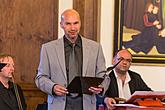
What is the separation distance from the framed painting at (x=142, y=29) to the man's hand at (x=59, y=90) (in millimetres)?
1838

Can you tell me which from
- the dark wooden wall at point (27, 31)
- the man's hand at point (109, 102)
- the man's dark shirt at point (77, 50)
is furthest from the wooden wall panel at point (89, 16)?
the man's dark shirt at point (77, 50)

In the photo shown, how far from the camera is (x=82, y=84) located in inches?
121

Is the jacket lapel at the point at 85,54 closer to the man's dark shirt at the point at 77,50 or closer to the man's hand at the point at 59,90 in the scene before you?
the man's dark shirt at the point at 77,50

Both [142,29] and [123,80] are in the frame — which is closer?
[123,80]

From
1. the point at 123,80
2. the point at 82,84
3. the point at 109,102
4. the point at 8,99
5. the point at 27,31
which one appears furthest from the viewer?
the point at 27,31

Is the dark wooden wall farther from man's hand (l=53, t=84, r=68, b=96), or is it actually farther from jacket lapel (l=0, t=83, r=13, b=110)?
man's hand (l=53, t=84, r=68, b=96)

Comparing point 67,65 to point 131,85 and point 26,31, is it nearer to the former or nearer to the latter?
point 131,85

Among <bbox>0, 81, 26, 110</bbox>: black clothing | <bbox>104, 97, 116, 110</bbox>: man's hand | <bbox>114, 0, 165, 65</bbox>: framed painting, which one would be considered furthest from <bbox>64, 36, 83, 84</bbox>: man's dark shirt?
<bbox>114, 0, 165, 65</bbox>: framed painting

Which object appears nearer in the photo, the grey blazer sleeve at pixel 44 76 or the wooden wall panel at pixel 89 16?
the grey blazer sleeve at pixel 44 76

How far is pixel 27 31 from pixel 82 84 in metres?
1.84

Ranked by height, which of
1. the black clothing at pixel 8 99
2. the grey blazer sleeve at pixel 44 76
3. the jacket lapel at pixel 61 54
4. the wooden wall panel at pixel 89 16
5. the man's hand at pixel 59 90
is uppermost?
the wooden wall panel at pixel 89 16

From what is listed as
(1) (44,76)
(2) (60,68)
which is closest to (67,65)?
(2) (60,68)

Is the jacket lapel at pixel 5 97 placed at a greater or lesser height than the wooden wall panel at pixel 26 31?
lesser

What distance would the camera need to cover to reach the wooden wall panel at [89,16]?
4.61 metres
